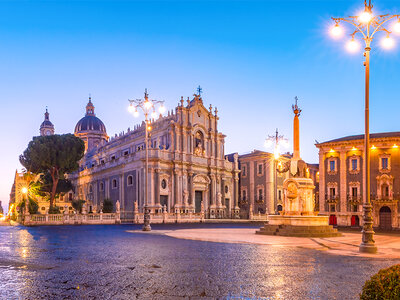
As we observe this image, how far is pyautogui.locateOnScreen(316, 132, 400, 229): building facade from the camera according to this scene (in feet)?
159

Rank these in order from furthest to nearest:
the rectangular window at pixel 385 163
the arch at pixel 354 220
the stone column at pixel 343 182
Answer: the stone column at pixel 343 182 < the arch at pixel 354 220 < the rectangular window at pixel 385 163

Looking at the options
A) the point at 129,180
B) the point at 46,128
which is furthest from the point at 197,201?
the point at 46,128

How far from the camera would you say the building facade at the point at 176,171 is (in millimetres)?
53312

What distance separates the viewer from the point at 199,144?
59188mm

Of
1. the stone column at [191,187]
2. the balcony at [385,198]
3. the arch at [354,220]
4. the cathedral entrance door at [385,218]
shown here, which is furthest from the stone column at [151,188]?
the cathedral entrance door at [385,218]

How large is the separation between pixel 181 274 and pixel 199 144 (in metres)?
49.7

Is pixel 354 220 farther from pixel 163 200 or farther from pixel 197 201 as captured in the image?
pixel 163 200

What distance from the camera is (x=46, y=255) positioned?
13172 mm

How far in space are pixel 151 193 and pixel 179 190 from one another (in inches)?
192

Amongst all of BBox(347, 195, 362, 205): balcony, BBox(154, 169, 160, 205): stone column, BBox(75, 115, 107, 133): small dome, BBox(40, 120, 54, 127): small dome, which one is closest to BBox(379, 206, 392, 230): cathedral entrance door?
BBox(347, 195, 362, 205): balcony

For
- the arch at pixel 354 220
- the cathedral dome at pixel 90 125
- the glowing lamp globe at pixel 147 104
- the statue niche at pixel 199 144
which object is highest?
the cathedral dome at pixel 90 125

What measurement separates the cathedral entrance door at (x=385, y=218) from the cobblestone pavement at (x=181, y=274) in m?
38.9

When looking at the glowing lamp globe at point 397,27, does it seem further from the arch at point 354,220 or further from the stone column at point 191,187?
the stone column at point 191,187

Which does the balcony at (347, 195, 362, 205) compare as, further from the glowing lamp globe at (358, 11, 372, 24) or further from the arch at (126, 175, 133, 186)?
the glowing lamp globe at (358, 11, 372, 24)
